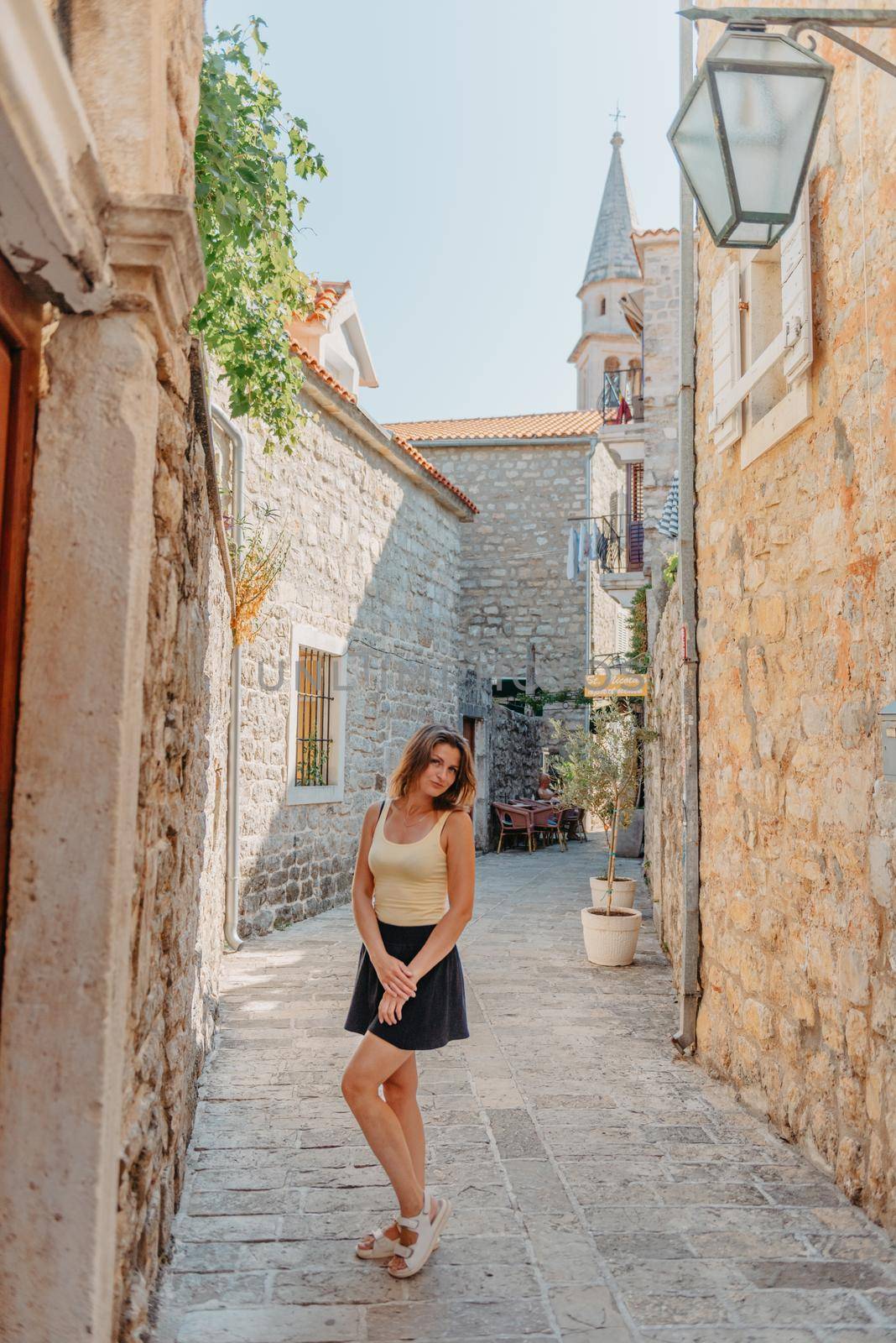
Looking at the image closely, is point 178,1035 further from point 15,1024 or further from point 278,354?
point 278,354

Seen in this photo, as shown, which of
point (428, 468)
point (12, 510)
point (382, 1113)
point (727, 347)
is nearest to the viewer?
point (12, 510)

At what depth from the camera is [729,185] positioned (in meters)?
2.99

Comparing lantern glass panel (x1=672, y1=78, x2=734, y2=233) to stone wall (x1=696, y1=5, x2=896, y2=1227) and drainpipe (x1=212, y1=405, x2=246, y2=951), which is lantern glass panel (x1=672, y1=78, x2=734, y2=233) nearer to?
stone wall (x1=696, y1=5, x2=896, y2=1227)

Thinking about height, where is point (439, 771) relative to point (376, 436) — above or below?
below

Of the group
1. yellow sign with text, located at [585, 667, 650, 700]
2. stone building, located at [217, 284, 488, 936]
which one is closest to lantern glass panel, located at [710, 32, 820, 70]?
stone building, located at [217, 284, 488, 936]

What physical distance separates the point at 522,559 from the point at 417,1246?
62.5 feet

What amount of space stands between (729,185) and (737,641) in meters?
2.41

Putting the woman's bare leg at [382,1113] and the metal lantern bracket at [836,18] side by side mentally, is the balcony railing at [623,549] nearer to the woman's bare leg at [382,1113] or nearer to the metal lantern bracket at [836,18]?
the metal lantern bracket at [836,18]

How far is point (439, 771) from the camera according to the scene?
3164mm

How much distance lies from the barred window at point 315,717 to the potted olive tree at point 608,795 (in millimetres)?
2782

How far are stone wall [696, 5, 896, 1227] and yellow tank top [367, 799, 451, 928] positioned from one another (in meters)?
1.40

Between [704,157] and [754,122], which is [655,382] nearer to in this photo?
[704,157]

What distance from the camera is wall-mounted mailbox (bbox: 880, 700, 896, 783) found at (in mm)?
2904

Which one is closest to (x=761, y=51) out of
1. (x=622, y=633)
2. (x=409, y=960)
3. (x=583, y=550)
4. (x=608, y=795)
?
(x=409, y=960)
